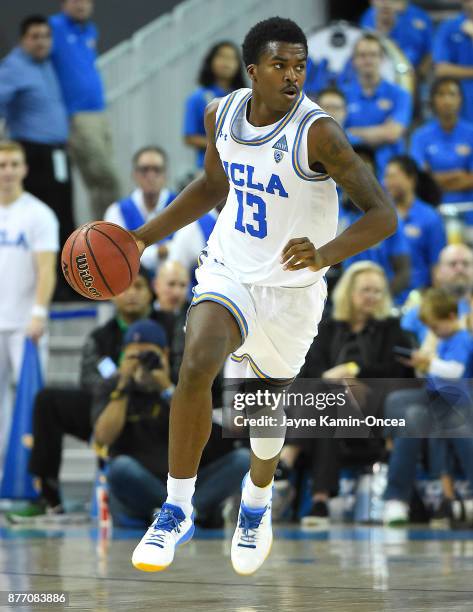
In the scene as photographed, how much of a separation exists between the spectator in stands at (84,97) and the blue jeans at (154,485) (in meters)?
4.43

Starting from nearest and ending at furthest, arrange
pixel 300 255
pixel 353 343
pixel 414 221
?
1. pixel 300 255
2. pixel 353 343
3. pixel 414 221

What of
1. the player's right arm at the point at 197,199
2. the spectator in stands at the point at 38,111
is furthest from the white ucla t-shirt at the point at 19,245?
the player's right arm at the point at 197,199

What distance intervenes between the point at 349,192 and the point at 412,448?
336 cm

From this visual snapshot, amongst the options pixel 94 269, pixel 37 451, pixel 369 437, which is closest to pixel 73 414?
pixel 37 451

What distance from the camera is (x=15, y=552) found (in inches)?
253

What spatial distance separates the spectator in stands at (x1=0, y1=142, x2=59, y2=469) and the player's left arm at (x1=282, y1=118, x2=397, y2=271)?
4.48m

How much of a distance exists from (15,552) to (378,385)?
8.89ft

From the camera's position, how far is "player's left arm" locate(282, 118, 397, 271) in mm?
4812

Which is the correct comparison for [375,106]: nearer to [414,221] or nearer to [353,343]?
[414,221]

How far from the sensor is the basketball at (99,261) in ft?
16.9

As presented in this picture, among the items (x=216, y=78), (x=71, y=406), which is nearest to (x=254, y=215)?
(x=71, y=406)

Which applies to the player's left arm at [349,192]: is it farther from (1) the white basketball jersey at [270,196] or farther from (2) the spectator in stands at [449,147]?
(2) the spectator in stands at [449,147]

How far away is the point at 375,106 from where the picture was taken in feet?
37.2

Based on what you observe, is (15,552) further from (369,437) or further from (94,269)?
(369,437)
